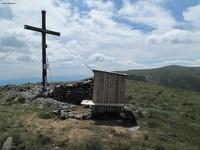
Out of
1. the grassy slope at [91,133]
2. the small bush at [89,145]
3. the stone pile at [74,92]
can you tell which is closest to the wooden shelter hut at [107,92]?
the grassy slope at [91,133]

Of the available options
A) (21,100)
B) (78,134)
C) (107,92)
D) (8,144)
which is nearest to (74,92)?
(21,100)

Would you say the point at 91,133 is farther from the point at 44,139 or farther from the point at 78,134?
the point at 44,139

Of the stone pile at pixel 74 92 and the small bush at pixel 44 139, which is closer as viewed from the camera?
the small bush at pixel 44 139

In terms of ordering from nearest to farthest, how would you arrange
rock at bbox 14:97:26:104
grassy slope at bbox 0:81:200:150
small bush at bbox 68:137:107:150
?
small bush at bbox 68:137:107:150 → grassy slope at bbox 0:81:200:150 → rock at bbox 14:97:26:104

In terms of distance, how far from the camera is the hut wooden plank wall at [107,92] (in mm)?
19297

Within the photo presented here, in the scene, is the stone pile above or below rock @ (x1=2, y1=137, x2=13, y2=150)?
above

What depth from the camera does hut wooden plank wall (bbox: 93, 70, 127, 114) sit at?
63.3 ft

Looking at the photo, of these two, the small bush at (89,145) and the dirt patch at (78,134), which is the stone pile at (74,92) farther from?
the small bush at (89,145)

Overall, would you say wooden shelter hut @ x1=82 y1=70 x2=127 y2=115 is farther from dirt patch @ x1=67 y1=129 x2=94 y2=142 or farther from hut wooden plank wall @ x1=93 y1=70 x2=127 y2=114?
dirt patch @ x1=67 y1=129 x2=94 y2=142

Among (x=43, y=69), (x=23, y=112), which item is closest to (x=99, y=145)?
(x=23, y=112)

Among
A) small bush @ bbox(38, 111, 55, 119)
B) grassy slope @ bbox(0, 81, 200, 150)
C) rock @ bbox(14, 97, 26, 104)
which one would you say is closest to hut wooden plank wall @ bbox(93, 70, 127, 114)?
grassy slope @ bbox(0, 81, 200, 150)

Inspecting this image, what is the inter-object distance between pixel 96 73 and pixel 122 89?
1785mm

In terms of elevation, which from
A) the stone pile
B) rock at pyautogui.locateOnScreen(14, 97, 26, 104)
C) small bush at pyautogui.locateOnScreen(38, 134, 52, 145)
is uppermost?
the stone pile

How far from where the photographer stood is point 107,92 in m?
19.3
